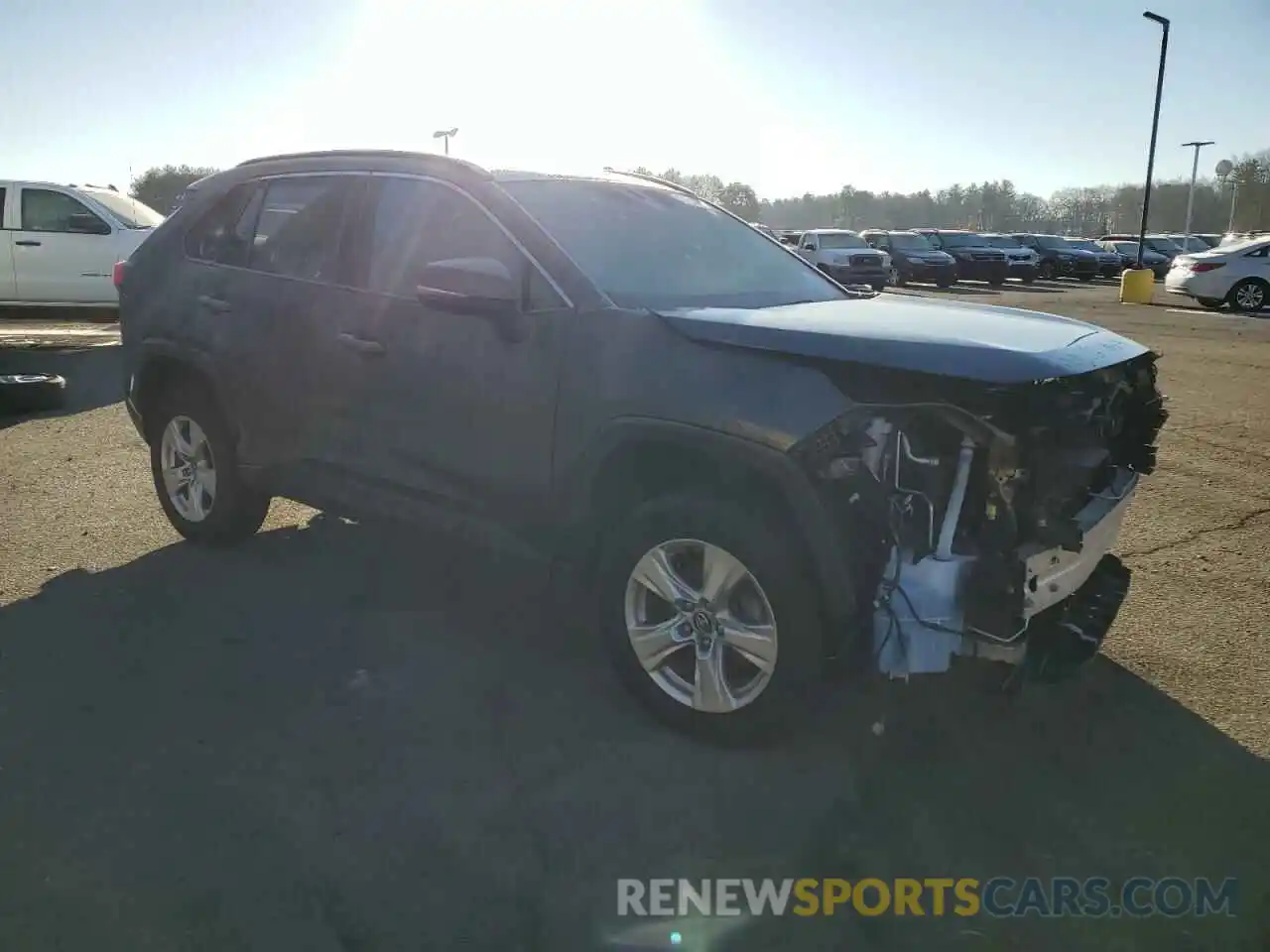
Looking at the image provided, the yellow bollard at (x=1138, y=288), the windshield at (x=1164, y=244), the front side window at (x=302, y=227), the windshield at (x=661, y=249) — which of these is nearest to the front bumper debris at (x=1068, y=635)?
the windshield at (x=661, y=249)

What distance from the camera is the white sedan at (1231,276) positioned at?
2169cm

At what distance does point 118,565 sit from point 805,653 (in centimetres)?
365

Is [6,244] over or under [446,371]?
over

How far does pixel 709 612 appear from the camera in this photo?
328 centimetres

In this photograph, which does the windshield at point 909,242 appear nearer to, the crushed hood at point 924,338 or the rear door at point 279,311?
the rear door at point 279,311

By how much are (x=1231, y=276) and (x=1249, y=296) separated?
619 mm

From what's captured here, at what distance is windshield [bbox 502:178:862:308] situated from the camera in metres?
3.82

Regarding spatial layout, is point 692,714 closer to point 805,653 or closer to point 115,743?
point 805,653

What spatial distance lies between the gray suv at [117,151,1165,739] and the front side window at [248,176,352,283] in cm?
2

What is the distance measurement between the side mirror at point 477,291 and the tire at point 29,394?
21.6 ft

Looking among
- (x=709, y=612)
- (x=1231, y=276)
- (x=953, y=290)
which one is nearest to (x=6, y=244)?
(x=709, y=612)

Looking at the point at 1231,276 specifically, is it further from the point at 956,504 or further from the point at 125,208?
the point at 956,504

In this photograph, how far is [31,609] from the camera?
450 cm

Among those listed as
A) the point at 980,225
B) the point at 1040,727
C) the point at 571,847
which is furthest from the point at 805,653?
the point at 980,225
